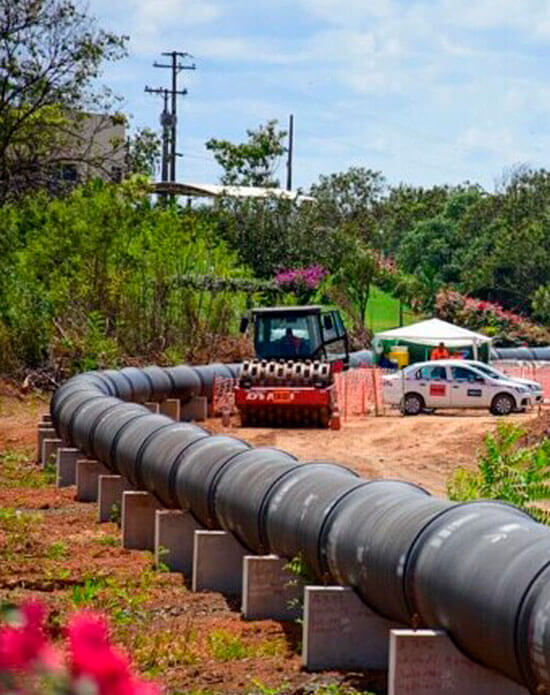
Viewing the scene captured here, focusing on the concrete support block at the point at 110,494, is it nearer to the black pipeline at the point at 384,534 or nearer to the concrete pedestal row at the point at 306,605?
the concrete pedestal row at the point at 306,605

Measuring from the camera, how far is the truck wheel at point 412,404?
3662 centimetres

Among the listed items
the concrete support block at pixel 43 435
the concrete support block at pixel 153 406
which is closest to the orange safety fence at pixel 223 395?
the concrete support block at pixel 153 406

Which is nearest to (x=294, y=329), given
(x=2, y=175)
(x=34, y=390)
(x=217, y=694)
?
(x=34, y=390)

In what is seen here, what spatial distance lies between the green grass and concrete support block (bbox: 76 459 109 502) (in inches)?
1741

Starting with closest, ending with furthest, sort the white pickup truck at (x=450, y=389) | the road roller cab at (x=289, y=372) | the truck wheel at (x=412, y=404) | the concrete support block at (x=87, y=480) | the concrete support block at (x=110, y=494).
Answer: the concrete support block at (x=110, y=494), the concrete support block at (x=87, y=480), the road roller cab at (x=289, y=372), the white pickup truck at (x=450, y=389), the truck wheel at (x=412, y=404)

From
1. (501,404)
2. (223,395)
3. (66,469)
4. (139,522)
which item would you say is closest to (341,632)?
(139,522)

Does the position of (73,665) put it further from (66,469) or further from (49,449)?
(49,449)

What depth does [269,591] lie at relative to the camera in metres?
11.8

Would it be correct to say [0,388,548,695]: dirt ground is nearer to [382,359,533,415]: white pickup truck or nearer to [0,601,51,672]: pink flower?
[0,601,51,672]: pink flower

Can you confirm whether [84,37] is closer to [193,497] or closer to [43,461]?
[43,461]

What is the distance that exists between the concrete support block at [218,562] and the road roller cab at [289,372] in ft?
62.6

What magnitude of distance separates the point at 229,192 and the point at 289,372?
3424 cm

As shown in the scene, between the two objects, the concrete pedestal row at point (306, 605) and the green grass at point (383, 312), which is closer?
the concrete pedestal row at point (306, 605)

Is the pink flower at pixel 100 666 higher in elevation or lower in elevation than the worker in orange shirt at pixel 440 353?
higher
